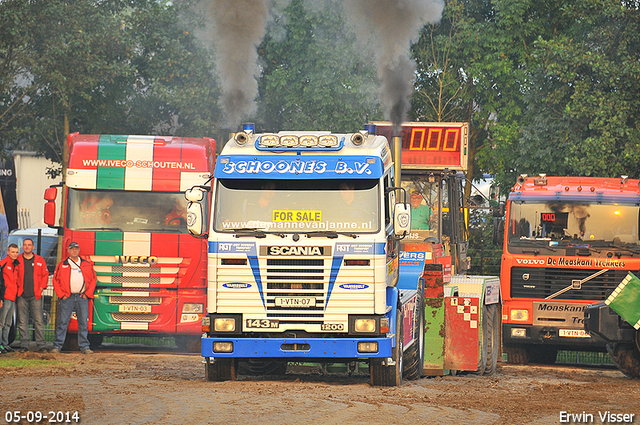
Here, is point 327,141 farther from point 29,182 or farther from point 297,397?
point 29,182

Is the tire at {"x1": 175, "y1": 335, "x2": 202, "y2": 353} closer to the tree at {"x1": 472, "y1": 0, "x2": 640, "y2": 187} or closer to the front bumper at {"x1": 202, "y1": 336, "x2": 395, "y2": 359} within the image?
the front bumper at {"x1": 202, "y1": 336, "x2": 395, "y2": 359}

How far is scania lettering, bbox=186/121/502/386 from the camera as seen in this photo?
1165 cm

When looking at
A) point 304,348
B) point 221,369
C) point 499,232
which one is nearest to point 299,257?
point 304,348

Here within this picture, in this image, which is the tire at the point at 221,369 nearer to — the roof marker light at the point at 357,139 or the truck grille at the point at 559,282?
the roof marker light at the point at 357,139

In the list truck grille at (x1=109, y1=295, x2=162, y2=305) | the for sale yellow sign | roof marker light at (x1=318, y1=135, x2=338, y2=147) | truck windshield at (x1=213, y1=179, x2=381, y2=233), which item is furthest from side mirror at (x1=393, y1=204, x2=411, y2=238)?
truck grille at (x1=109, y1=295, x2=162, y2=305)

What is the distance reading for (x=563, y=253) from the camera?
17250 millimetres

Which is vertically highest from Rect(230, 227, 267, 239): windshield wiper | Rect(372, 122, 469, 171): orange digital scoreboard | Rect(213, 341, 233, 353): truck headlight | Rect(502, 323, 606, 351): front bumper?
Rect(372, 122, 469, 171): orange digital scoreboard

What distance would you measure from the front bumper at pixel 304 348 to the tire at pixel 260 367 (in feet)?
6.40

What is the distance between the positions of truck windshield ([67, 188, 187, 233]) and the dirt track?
132 inches

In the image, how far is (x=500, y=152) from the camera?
103 ft

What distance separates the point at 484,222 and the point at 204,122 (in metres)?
9.10

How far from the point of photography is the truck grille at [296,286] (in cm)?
1165

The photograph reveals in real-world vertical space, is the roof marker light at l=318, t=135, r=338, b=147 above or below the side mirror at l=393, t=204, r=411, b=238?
above

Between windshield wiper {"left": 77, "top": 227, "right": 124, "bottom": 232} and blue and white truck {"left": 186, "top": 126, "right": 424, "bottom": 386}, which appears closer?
blue and white truck {"left": 186, "top": 126, "right": 424, "bottom": 386}
